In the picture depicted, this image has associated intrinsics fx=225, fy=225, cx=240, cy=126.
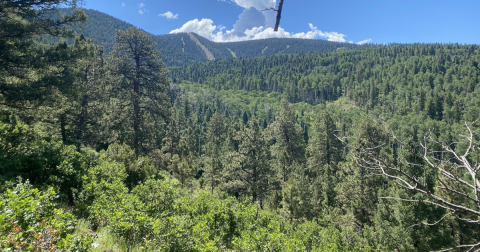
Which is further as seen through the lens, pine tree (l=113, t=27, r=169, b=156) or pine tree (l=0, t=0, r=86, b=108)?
pine tree (l=113, t=27, r=169, b=156)

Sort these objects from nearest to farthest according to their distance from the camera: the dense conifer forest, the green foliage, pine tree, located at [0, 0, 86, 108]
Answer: the green foliage
the dense conifer forest
pine tree, located at [0, 0, 86, 108]

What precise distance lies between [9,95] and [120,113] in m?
8.47

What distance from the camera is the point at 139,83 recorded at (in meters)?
19.5

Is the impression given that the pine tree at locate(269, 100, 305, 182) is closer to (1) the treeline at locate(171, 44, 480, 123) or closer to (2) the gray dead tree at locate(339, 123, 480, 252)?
(2) the gray dead tree at locate(339, 123, 480, 252)

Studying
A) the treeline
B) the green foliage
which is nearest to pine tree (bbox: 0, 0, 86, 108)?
the green foliage

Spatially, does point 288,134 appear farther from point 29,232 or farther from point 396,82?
point 396,82

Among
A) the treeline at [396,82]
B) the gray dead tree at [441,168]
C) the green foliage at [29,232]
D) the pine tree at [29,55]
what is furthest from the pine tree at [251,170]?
the treeline at [396,82]

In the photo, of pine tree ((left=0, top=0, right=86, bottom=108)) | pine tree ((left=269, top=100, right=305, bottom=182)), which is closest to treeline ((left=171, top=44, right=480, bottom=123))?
pine tree ((left=269, top=100, right=305, bottom=182))

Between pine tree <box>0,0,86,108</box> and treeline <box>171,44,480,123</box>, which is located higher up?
treeline <box>171,44,480,123</box>

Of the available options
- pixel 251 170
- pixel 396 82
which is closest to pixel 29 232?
pixel 251 170

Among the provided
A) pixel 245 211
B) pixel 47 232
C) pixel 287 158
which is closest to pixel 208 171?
pixel 287 158

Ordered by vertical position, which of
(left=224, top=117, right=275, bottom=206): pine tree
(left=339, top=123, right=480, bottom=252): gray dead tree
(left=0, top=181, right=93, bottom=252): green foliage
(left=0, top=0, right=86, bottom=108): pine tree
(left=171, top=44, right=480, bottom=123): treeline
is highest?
(left=171, top=44, right=480, bottom=123): treeline

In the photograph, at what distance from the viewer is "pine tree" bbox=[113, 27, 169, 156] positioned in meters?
18.8

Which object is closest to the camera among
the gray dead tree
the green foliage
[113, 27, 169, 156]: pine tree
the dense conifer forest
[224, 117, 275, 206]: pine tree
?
the gray dead tree
